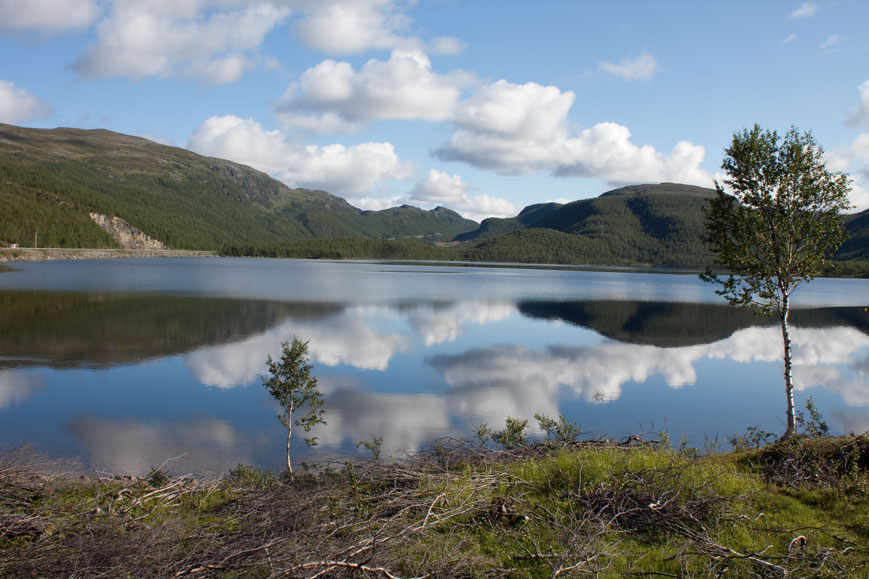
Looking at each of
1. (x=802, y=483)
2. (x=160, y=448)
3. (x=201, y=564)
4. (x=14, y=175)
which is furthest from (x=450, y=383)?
(x=14, y=175)

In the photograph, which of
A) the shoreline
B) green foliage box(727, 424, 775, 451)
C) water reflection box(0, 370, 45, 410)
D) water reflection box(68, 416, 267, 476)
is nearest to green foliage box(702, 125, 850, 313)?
green foliage box(727, 424, 775, 451)

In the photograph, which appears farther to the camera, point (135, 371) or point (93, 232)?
point (93, 232)

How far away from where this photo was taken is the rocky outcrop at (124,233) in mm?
174750

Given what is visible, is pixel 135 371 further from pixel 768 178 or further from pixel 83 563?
pixel 768 178

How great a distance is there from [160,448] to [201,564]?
1185cm

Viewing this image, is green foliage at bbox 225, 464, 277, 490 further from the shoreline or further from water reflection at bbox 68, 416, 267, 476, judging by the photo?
the shoreline

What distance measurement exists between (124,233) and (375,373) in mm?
190124

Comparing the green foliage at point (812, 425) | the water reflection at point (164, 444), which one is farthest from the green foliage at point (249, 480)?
the green foliage at point (812, 425)

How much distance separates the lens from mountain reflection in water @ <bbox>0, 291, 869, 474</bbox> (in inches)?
677

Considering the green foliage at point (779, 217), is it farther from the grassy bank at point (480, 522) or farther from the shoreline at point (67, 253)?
the shoreline at point (67, 253)

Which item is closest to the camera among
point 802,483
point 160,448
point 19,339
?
point 802,483

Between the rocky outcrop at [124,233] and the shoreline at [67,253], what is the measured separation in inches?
280

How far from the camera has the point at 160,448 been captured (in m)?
15.4

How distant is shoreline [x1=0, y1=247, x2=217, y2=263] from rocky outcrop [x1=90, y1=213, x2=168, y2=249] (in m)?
7.11
